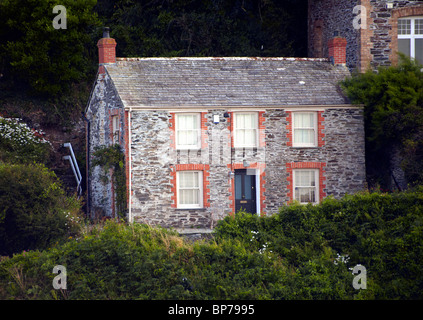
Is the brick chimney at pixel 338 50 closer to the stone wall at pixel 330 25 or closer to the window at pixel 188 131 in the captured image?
the stone wall at pixel 330 25

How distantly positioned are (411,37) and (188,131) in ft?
37.7

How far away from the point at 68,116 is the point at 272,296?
55.6 ft

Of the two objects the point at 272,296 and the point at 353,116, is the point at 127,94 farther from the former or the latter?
the point at 272,296

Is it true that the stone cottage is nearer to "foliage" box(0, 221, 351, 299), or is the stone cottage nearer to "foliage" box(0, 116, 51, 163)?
"foliage" box(0, 116, 51, 163)

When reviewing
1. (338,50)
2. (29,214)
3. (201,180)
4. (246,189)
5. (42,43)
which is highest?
(42,43)

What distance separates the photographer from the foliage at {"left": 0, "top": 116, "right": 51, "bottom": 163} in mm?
26953

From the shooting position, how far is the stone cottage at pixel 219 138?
83.7ft

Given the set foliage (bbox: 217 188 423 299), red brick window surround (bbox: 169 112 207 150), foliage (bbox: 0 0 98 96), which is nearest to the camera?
foliage (bbox: 217 188 423 299)

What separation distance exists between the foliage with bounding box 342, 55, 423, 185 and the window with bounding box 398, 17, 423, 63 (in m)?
3.25

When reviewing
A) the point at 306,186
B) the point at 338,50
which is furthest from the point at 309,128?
the point at 338,50

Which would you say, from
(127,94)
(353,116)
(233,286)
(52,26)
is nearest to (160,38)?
(52,26)

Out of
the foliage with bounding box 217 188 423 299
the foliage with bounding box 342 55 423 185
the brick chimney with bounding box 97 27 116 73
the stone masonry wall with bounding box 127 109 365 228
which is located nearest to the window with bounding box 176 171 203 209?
the stone masonry wall with bounding box 127 109 365 228

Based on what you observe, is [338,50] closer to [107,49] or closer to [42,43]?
[107,49]

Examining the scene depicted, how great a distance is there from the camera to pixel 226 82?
Answer: 89.5 ft
